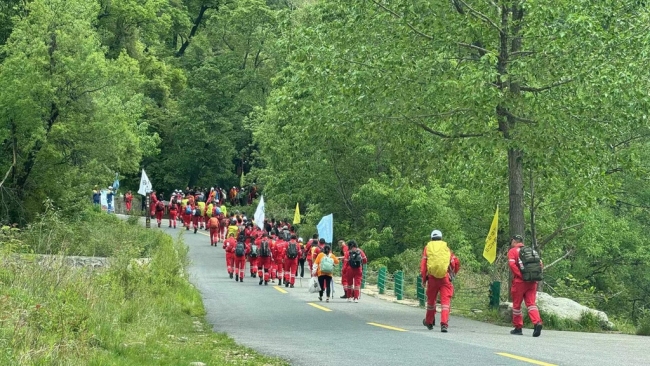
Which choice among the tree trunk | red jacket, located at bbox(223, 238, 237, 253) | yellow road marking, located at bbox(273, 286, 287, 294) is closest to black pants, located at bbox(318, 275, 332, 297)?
yellow road marking, located at bbox(273, 286, 287, 294)

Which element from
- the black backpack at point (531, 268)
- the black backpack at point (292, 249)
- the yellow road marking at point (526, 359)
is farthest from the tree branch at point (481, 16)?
the black backpack at point (292, 249)

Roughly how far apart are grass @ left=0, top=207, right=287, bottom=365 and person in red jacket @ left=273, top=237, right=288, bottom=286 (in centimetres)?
933

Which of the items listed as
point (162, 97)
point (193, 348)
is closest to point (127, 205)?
point (162, 97)

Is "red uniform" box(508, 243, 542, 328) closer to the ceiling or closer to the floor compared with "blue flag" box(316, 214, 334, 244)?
closer to the floor

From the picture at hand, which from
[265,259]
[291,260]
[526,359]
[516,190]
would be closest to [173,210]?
[265,259]

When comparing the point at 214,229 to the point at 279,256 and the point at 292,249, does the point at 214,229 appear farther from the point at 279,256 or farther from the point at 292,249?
the point at 292,249

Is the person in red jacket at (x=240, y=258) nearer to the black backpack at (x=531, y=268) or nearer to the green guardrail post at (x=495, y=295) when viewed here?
the green guardrail post at (x=495, y=295)

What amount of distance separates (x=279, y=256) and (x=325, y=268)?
22.9 ft

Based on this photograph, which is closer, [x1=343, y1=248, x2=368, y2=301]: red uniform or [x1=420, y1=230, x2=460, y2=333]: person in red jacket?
[x1=420, y1=230, x2=460, y2=333]: person in red jacket

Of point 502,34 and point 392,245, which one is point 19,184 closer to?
point 392,245

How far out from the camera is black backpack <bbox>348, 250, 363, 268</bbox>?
2692 cm

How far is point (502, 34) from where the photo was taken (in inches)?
856

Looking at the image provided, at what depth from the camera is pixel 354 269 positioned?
27.2 m

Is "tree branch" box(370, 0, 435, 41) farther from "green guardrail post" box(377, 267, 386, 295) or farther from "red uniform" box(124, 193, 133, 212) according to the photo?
"red uniform" box(124, 193, 133, 212)
